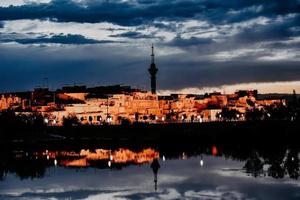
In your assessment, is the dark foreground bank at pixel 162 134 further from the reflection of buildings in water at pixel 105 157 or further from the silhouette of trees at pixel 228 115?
the silhouette of trees at pixel 228 115

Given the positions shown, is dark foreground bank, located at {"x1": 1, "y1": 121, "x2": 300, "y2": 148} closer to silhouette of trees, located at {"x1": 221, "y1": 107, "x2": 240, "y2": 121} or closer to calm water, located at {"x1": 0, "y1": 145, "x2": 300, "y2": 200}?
calm water, located at {"x1": 0, "y1": 145, "x2": 300, "y2": 200}

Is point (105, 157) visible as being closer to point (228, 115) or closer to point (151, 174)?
point (151, 174)

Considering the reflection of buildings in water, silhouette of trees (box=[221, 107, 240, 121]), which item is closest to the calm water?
the reflection of buildings in water

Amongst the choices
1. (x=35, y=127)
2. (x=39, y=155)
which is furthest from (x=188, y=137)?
(x=39, y=155)

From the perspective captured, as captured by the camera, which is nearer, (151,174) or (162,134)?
(151,174)

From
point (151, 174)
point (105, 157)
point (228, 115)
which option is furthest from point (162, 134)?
point (228, 115)

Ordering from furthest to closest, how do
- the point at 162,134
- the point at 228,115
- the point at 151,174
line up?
1. the point at 228,115
2. the point at 162,134
3. the point at 151,174

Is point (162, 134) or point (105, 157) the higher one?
point (162, 134)

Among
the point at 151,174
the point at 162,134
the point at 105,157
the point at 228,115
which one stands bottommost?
the point at 151,174

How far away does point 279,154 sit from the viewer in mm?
64562

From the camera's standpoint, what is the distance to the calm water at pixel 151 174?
40719mm

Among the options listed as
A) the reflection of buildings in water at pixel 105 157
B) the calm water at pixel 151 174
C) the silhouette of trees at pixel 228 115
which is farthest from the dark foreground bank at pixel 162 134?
the silhouette of trees at pixel 228 115

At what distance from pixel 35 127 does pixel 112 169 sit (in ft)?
126

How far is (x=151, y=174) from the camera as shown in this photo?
51125mm
